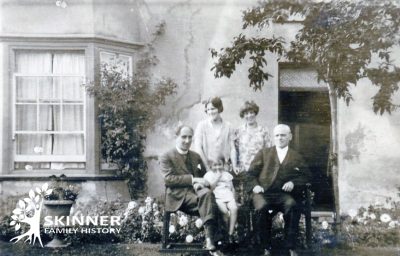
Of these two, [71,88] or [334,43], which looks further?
[71,88]

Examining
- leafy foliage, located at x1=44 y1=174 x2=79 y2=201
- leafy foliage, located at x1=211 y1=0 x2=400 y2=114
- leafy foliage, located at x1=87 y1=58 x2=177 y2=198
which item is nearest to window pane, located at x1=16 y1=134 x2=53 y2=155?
leafy foliage, located at x1=44 y1=174 x2=79 y2=201

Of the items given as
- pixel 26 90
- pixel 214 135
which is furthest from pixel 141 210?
pixel 26 90

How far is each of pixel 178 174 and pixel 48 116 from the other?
4.53 ft

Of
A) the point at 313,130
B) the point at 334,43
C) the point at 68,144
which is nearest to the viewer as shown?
the point at 334,43

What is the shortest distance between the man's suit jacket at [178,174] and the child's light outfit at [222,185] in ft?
0.36

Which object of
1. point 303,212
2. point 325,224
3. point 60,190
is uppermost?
point 60,190

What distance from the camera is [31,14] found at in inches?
184

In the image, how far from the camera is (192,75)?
183 inches

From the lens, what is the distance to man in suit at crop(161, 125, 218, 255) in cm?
455

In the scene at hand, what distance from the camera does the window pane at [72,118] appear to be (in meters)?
4.73

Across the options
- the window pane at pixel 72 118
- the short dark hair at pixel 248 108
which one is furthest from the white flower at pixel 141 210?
the short dark hair at pixel 248 108

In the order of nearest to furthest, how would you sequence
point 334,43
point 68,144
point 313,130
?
point 334,43, point 313,130, point 68,144

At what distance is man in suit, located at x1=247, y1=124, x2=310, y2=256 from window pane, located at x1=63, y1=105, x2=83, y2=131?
170cm

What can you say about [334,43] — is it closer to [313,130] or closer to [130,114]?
[313,130]
